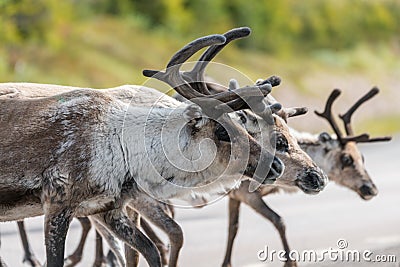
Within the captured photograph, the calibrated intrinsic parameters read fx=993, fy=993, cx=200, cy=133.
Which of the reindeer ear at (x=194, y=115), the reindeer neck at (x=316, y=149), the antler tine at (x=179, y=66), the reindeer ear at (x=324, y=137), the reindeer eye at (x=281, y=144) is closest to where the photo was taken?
the antler tine at (x=179, y=66)

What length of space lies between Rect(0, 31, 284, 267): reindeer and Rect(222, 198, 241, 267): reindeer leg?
2.10 m

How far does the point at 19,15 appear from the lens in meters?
25.5

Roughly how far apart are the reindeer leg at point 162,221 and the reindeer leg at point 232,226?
1.39 meters

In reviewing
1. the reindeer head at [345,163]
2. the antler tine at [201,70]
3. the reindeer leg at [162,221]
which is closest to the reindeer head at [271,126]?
the antler tine at [201,70]

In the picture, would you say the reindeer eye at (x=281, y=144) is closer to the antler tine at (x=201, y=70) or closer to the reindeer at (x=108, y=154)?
the reindeer at (x=108, y=154)

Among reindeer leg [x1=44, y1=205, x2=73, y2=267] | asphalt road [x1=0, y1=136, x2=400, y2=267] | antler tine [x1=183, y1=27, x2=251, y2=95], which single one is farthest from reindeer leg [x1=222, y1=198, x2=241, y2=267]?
reindeer leg [x1=44, y1=205, x2=73, y2=267]

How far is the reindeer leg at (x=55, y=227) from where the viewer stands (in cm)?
676

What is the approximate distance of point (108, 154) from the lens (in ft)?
22.7

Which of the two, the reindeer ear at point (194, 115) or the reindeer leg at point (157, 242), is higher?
the reindeer ear at point (194, 115)

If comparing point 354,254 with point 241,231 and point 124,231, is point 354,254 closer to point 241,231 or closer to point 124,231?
point 241,231

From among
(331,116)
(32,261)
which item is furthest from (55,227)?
(331,116)

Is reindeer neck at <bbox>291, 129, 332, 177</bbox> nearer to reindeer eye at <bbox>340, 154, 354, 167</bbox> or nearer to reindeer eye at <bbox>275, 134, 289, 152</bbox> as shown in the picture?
reindeer eye at <bbox>340, 154, 354, 167</bbox>

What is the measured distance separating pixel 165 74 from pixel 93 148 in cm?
82

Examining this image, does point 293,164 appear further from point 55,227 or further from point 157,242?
point 55,227
